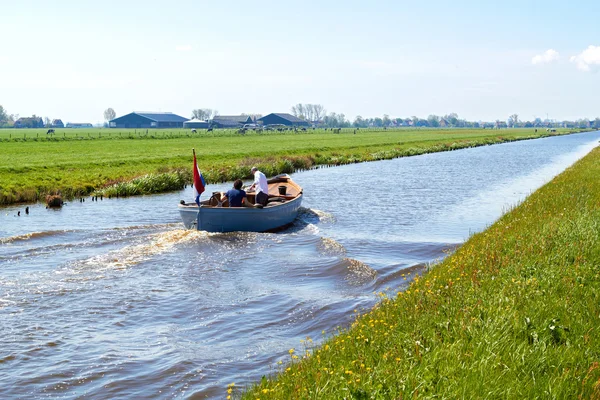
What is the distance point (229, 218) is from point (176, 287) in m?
6.71

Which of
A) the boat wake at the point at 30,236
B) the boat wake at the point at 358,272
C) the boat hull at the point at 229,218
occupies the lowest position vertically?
the boat wake at the point at 358,272

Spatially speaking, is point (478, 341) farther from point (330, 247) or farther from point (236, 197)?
point (236, 197)

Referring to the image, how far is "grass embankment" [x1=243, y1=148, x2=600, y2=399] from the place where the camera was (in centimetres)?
670

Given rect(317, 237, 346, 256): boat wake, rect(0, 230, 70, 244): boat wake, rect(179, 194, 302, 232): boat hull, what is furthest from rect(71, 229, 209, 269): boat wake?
rect(317, 237, 346, 256): boat wake

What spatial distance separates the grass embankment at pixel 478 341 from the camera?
6.70 m

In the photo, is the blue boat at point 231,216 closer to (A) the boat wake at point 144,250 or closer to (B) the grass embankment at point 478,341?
(A) the boat wake at point 144,250

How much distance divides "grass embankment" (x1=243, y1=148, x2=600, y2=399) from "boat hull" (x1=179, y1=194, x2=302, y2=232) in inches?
409

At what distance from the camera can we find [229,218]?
22094mm

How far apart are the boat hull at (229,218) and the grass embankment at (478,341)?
34.1ft

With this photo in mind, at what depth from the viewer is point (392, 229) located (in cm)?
2431

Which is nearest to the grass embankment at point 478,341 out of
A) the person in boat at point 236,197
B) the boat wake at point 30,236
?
the person in boat at point 236,197

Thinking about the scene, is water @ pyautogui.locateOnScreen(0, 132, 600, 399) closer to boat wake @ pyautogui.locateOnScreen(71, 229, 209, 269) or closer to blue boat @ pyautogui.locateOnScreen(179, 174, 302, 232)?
boat wake @ pyautogui.locateOnScreen(71, 229, 209, 269)

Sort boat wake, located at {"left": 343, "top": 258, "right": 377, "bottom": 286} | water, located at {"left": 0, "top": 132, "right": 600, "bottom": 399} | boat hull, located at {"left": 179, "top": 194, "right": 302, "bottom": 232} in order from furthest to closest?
boat hull, located at {"left": 179, "top": 194, "right": 302, "bottom": 232}
boat wake, located at {"left": 343, "top": 258, "right": 377, "bottom": 286}
water, located at {"left": 0, "top": 132, "right": 600, "bottom": 399}

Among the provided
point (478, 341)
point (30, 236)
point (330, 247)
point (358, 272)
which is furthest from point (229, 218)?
point (478, 341)
